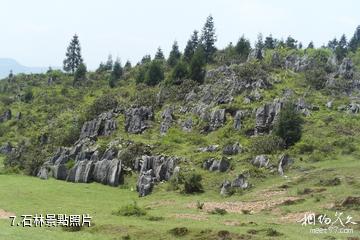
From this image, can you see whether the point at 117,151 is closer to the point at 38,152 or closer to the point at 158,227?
the point at 38,152

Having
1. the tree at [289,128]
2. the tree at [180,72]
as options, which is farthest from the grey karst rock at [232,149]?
the tree at [180,72]

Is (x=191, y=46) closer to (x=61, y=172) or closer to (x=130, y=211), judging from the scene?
(x=61, y=172)

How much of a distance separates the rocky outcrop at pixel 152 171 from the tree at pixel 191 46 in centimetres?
6144

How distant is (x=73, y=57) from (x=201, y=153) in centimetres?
12087

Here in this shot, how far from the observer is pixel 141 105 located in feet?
319

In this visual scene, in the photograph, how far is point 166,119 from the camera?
291 ft

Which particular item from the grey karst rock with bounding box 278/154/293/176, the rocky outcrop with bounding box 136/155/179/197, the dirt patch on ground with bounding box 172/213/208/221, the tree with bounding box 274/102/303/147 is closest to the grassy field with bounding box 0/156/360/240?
the dirt patch on ground with bounding box 172/213/208/221

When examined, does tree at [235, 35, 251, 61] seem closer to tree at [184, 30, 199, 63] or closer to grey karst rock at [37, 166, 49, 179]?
tree at [184, 30, 199, 63]

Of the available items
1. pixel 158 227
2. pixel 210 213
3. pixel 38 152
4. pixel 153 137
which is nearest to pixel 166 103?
pixel 153 137

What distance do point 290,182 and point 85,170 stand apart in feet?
96.3

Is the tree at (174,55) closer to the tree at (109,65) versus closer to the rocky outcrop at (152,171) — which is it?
the tree at (109,65)

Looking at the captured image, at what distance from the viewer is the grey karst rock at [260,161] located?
64225 mm

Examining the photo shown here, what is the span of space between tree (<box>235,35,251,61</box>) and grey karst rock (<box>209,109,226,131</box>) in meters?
40.2

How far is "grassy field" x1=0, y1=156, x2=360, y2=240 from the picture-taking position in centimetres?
3697
